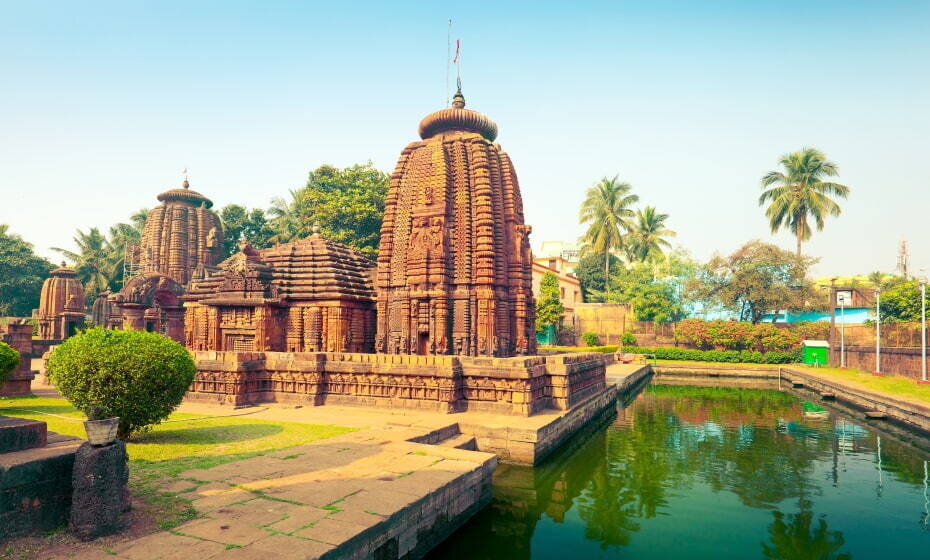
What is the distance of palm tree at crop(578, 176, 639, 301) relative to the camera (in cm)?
4888

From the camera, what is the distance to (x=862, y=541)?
7387 millimetres

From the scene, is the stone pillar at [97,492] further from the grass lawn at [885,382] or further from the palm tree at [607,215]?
the palm tree at [607,215]

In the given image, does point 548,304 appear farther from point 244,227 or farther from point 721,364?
point 244,227

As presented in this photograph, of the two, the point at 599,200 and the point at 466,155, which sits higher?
the point at 599,200

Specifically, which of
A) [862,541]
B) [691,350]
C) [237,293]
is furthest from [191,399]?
[691,350]

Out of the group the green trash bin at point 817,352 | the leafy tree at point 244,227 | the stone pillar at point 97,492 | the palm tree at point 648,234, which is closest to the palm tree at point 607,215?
the palm tree at point 648,234

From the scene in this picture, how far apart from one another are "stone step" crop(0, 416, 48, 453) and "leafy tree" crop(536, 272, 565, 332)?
119 feet

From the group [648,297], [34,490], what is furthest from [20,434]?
[648,297]

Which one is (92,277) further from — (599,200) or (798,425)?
(798,425)

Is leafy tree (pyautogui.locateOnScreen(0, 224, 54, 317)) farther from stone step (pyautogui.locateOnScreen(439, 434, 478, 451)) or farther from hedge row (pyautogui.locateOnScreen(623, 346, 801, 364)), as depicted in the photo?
hedge row (pyautogui.locateOnScreen(623, 346, 801, 364))

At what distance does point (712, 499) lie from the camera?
910 centimetres

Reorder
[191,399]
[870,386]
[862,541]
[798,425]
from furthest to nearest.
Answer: [870,386]
[798,425]
[191,399]
[862,541]

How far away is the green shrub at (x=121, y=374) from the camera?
8.03 meters

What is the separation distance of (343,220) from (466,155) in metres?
20.4
